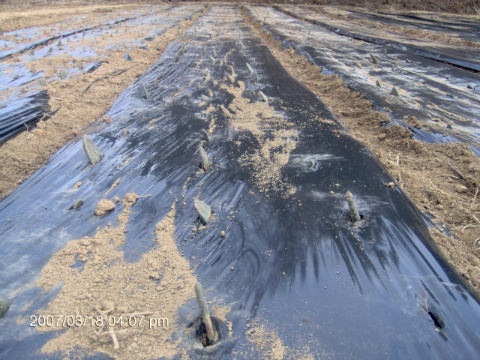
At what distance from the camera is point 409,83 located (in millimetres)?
5383

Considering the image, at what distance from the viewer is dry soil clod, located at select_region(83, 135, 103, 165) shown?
344 centimetres

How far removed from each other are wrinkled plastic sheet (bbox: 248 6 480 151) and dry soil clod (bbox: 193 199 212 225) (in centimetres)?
313

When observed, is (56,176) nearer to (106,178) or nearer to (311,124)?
(106,178)

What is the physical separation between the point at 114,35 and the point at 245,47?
4.84 metres

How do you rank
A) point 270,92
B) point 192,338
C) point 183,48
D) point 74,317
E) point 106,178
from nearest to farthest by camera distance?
point 192,338
point 74,317
point 106,178
point 270,92
point 183,48

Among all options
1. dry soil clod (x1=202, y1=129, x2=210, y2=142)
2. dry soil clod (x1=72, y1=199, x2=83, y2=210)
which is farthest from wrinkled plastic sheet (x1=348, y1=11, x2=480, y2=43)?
dry soil clod (x1=72, y1=199, x2=83, y2=210)

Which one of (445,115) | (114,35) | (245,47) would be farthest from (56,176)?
(114,35)

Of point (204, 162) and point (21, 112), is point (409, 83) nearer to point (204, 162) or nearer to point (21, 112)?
point (204, 162)

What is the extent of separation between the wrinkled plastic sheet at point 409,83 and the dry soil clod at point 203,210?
3129mm

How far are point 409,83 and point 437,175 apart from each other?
2.96 meters

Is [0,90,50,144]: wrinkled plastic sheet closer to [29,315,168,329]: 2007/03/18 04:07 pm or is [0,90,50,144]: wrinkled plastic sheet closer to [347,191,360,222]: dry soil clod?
[29,315,168,329]: 2007/03/18 04:07 pm

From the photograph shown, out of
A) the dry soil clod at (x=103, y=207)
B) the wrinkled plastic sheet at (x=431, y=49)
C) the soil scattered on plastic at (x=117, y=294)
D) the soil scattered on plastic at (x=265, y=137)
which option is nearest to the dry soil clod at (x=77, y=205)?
the dry soil clod at (x=103, y=207)

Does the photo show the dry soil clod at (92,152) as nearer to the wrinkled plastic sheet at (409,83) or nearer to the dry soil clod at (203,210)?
the dry soil clod at (203,210)

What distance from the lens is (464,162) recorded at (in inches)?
130
